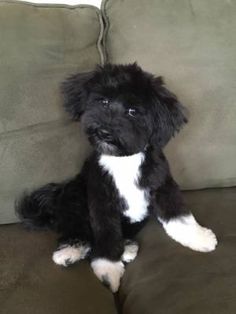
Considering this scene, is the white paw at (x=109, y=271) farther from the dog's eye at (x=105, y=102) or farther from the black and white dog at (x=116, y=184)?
the dog's eye at (x=105, y=102)

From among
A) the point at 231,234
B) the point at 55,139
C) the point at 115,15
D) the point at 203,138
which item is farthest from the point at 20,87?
the point at 231,234

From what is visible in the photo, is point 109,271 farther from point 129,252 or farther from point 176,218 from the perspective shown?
point 176,218

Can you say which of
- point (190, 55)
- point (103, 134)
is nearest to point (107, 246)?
point (103, 134)

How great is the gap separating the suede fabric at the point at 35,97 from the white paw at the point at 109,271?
1.06 ft

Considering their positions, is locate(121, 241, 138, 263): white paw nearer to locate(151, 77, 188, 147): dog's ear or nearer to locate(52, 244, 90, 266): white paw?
locate(52, 244, 90, 266): white paw

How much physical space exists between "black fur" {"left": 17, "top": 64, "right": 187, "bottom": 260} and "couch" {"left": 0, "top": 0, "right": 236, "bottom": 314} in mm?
59

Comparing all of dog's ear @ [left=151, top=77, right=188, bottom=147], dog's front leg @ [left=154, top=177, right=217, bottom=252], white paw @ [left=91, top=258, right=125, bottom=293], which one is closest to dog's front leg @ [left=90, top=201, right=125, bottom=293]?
white paw @ [left=91, top=258, right=125, bottom=293]

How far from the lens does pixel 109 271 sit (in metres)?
1.17

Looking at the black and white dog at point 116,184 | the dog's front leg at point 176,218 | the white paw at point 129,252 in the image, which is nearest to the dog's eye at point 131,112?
the black and white dog at point 116,184

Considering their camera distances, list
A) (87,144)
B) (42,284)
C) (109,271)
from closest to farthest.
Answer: (42,284)
(109,271)
(87,144)

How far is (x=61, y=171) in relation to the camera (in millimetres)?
1370

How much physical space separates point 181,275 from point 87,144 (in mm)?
529

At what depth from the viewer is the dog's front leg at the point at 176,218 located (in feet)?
4.08

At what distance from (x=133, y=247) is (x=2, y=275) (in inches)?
15.1
